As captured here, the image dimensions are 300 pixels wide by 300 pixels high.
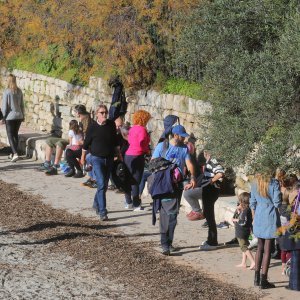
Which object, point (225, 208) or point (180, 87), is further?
point (180, 87)

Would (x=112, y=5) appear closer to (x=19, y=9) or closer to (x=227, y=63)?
(x=19, y=9)

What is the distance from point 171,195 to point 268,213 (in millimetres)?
1643

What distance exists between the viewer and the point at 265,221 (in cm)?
1030

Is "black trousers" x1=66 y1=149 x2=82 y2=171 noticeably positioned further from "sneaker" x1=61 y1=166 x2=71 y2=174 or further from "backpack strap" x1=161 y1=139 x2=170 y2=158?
"backpack strap" x1=161 y1=139 x2=170 y2=158

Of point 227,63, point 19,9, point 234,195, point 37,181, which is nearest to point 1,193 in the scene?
point 37,181

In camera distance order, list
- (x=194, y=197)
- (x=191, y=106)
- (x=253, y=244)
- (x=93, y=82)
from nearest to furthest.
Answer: (x=253, y=244) → (x=194, y=197) → (x=191, y=106) → (x=93, y=82)

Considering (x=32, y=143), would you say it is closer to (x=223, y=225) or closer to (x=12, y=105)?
(x=12, y=105)

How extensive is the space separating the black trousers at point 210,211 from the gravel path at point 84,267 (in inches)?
31.5

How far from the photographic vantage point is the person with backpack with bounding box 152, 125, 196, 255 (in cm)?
1160

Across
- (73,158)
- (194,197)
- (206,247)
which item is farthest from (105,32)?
(206,247)

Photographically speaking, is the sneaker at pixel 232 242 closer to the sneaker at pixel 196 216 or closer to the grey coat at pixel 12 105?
the sneaker at pixel 196 216

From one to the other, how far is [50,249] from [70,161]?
5.14m

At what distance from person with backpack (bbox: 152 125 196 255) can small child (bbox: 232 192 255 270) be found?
806 millimetres

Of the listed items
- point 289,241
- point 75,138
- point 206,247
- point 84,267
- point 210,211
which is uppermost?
point 75,138
